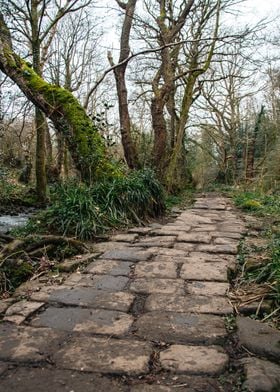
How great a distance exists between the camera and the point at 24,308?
2.40 metres

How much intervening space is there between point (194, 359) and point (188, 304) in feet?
2.34

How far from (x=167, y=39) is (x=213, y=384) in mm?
9813

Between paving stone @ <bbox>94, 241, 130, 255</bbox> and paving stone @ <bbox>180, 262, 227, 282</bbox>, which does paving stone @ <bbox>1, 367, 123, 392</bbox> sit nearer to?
paving stone @ <bbox>180, 262, 227, 282</bbox>

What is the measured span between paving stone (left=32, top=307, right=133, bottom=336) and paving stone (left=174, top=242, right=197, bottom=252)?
183 cm

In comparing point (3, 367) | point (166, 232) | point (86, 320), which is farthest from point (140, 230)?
point (3, 367)

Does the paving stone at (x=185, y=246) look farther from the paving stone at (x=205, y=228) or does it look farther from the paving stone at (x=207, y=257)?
the paving stone at (x=205, y=228)

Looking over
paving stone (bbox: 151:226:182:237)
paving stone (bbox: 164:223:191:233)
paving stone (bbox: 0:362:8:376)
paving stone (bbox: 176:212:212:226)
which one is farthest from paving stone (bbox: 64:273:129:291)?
paving stone (bbox: 176:212:212:226)

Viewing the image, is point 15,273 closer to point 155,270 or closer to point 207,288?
point 155,270

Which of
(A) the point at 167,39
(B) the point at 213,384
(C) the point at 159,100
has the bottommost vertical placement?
(B) the point at 213,384

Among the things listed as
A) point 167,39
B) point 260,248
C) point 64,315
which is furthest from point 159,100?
point 64,315

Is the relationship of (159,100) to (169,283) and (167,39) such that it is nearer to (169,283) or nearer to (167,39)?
(167,39)

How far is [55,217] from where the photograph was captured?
4555 mm

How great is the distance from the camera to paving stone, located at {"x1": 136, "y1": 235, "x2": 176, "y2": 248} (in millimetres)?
4266

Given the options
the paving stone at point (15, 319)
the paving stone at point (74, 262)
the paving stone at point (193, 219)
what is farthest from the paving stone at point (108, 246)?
the paving stone at point (193, 219)
